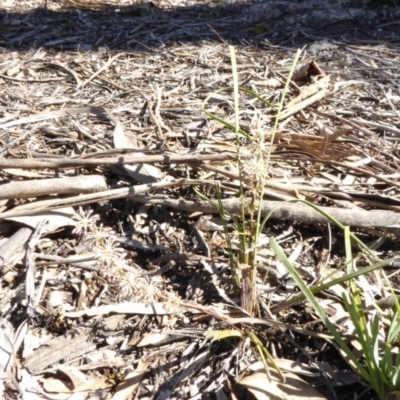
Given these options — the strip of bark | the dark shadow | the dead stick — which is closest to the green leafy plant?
the dead stick

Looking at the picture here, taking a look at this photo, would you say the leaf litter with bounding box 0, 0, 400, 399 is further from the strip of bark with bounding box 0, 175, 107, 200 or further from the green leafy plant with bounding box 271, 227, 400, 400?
the green leafy plant with bounding box 271, 227, 400, 400

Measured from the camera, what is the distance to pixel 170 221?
1.96 m

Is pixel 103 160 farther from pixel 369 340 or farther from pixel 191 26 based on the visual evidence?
pixel 191 26

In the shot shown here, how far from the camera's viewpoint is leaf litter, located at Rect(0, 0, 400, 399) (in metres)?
1.57

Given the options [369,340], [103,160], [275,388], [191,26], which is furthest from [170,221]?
[191,26]

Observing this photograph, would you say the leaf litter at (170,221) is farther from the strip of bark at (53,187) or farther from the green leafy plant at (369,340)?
the green leafy plant at (369,340)

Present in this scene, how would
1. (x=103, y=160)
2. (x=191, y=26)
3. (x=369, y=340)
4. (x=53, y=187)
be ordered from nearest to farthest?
(x=369, y=340) < (x=53, y=187) < (x=103, y=160) < (x=191, y=26)

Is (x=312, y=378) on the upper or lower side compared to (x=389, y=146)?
lower

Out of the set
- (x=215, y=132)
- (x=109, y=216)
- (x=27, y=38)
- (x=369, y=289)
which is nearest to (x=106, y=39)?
(x=27, y=38)

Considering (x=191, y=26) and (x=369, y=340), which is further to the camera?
(x=191, y=26)

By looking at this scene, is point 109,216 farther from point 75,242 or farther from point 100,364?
point 100,364

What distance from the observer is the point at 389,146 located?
2.33 metres

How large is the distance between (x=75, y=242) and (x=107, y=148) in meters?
0.47

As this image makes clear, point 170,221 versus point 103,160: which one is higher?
point 103,160
